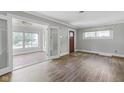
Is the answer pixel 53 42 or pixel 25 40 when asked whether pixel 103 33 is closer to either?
pixel 53 42

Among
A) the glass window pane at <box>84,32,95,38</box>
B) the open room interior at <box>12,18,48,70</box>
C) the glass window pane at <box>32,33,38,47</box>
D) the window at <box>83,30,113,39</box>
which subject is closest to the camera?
the open room interior at <box>12,18,48,70</box>

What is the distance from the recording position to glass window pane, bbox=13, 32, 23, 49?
21.5 feet

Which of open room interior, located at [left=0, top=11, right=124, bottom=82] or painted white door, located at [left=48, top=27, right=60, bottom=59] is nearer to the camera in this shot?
open room interior, located at [left=0, top=11, right=124, bottom=82]

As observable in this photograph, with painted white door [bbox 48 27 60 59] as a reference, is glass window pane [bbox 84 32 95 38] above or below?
above

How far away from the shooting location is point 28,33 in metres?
7.55

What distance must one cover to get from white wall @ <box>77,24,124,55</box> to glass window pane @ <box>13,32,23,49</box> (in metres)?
5.50

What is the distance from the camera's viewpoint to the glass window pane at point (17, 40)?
21.5ft

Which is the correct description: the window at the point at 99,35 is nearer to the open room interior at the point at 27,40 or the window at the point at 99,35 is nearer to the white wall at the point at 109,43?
the white wall at the point at 109,43

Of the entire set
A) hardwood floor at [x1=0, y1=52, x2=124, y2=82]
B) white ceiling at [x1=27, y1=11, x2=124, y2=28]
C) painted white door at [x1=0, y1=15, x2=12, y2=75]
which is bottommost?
hardwood floor at [x1=0, y1=52, x2=124, y2=82]

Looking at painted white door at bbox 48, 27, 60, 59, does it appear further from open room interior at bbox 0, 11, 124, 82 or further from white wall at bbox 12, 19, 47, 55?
white wall at bbox 12, 19, 47, 55

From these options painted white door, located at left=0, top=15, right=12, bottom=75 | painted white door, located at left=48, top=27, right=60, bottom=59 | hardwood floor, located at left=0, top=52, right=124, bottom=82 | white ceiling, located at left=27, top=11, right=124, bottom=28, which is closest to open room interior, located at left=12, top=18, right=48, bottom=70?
painted white door, located at left=48, top=27, right=60, bottom=59

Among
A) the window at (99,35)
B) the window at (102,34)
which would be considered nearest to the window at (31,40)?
the window at (99,35)

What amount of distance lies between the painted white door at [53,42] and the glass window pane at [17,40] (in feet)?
10.6
